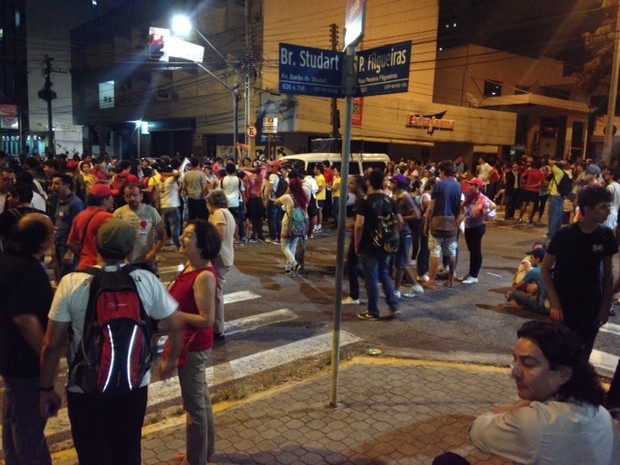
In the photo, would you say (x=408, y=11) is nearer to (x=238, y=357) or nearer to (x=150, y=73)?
(x=150, y=73)

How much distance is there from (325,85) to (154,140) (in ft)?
120

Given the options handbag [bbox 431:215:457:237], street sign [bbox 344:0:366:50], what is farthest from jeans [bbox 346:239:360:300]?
street sign [bbox 344:0:366:50]

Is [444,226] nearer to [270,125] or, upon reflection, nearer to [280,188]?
[280,188]

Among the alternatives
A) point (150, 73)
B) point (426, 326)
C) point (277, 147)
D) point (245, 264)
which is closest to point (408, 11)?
point (277, 147)

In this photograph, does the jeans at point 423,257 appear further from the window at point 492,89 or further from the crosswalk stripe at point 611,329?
the window at point 492,89

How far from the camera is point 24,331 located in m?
2.71

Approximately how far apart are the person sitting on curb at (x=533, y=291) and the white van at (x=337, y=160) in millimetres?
8594

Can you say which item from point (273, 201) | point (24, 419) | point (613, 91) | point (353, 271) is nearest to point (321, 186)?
point (273, 201)

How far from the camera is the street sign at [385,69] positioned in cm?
365

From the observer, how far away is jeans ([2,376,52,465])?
279 centimetres

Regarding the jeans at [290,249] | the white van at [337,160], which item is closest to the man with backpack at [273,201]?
the white van at [337,160]

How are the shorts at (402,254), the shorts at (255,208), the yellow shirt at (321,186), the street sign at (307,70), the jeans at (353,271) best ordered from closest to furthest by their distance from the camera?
the street sign at (307,70)
the jeans at (353,271)
the shorts at (402,254)
the shorts at (255,208)
the yellow shirt at (321,186)

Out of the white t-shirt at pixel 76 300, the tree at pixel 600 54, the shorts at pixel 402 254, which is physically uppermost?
the tree at pixel 600 54

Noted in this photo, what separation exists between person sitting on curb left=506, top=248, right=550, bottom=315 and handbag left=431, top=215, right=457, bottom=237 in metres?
1.19
